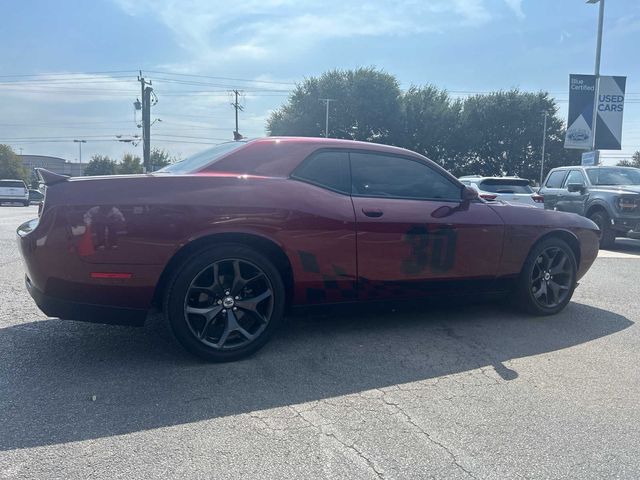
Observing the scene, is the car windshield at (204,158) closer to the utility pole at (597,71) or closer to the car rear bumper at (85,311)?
the car rear bumper at (85,311)

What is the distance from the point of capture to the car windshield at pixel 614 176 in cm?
1149

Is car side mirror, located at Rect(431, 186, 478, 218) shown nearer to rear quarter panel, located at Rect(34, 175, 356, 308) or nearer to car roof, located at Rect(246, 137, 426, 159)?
car roof, located at Rect(246, 137, 426, 159)

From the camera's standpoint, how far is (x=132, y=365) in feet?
11.5

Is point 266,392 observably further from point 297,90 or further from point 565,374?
point 297,90

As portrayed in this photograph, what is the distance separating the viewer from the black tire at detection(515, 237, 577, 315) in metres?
4.78

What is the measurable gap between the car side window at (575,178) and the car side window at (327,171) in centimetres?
974

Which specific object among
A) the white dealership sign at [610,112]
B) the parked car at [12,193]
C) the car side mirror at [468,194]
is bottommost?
the parked car at [12,193]

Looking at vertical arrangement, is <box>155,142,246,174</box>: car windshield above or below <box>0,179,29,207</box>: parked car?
above

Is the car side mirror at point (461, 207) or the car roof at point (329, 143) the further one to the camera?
the car side mirror at point (461, 207)

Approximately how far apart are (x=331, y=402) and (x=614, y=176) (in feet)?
36.8

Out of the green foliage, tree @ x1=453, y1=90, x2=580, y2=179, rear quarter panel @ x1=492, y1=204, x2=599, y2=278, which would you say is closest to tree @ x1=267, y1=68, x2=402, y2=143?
the green foliage

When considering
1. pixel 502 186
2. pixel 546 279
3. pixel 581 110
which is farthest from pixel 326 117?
pixel 546 279

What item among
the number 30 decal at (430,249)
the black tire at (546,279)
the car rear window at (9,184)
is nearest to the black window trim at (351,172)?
the number 30 decal at (430,249)

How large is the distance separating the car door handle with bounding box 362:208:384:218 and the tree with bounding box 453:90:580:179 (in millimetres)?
44820
